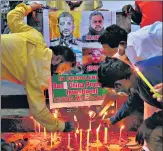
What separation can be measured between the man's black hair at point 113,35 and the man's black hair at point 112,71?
0.08 m

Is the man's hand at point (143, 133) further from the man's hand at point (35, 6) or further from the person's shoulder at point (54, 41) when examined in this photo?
the man's hand at point (35, 6)

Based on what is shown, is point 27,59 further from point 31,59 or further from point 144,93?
point 144,93

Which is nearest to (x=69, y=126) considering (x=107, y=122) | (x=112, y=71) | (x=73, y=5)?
(x=107, y=122)

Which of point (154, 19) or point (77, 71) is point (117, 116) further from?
point (154, 19)

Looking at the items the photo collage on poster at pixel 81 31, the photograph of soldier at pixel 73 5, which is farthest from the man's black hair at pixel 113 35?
the photograph of soldier at pixel 73 5

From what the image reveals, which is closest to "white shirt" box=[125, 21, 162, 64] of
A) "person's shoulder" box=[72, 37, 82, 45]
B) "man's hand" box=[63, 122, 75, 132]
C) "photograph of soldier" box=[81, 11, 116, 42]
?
"photograph of soldier" box=[81, 11, 116, 42]

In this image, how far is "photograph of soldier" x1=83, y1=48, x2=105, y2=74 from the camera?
200cm

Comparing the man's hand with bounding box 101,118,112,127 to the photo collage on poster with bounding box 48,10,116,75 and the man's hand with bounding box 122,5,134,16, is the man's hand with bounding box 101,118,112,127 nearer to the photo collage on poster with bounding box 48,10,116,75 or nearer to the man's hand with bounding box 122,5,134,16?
the photo collage on poster with bounding box 48,10,116,75

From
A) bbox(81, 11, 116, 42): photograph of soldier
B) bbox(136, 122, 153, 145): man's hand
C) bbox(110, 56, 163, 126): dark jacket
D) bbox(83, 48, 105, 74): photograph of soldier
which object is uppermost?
bbox(81, 11, 116, 42): photograph of soldier

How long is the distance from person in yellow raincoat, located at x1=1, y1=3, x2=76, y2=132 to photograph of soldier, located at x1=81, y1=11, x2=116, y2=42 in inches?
4.5

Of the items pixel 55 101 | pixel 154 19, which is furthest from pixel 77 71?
pixel 154 19

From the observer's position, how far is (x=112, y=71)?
79.6 inches

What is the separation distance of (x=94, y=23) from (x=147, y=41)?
0.87 feet

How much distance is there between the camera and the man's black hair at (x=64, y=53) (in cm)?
200
